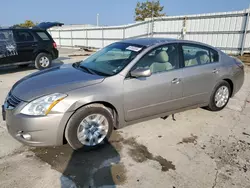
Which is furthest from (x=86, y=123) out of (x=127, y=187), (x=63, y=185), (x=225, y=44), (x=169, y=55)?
(x=225, y=44)

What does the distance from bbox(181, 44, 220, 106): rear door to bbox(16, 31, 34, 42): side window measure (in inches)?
262

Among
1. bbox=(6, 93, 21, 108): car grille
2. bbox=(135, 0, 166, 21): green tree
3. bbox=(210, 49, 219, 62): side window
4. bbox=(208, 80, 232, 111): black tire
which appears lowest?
bbox=(208, 80, 232, 111): black tire

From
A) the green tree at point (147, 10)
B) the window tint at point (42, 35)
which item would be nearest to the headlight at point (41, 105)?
the window tint at point (42, 35)

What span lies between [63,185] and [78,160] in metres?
0.46

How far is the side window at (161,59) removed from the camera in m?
3.24

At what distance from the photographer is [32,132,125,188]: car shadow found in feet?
7.54

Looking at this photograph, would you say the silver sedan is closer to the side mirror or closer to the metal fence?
A: the side mirror

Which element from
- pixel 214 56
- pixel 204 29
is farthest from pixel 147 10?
pixel 214 56

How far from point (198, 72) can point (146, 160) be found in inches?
75.6

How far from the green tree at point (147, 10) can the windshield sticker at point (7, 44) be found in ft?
96.2

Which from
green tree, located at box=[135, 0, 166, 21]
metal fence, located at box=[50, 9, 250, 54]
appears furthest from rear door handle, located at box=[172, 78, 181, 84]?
green tree, located at box=[135, 0, 166, 21]

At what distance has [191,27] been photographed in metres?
13.1

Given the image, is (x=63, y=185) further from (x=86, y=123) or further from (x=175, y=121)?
(x=175, y=121)

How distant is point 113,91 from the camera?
2.84 meters
